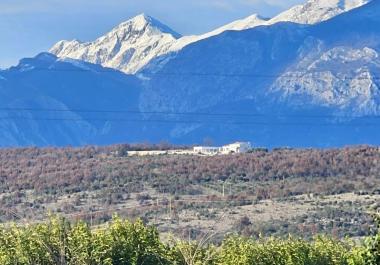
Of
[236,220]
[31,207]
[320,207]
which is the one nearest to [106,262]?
[236,220]

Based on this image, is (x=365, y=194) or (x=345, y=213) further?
(x=365, y=194)

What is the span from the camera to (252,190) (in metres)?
199

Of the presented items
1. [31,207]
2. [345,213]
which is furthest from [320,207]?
[31,207]

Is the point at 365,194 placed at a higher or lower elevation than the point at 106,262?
higher

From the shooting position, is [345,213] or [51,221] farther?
[345,213]

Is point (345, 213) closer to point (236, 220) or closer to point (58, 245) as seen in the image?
point (236, 220)

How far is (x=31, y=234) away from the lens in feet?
280

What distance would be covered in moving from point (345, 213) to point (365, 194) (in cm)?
1434

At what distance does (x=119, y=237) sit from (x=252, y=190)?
111m

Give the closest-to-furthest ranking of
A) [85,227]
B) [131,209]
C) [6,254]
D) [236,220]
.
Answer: [6,254] < [85,227] < [236,220] < [131,209]

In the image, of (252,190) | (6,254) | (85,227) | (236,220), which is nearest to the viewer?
(6,254)

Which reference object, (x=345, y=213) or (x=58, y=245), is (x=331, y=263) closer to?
(x=58, y=245)

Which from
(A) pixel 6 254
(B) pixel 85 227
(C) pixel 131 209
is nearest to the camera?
(A) pixel 6 254

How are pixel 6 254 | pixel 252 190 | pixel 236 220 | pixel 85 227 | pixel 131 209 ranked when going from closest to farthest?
pixel 6 254 → pixel 85 227 → pixel 236 220 → pixel 131 209 → pixel 252 190
